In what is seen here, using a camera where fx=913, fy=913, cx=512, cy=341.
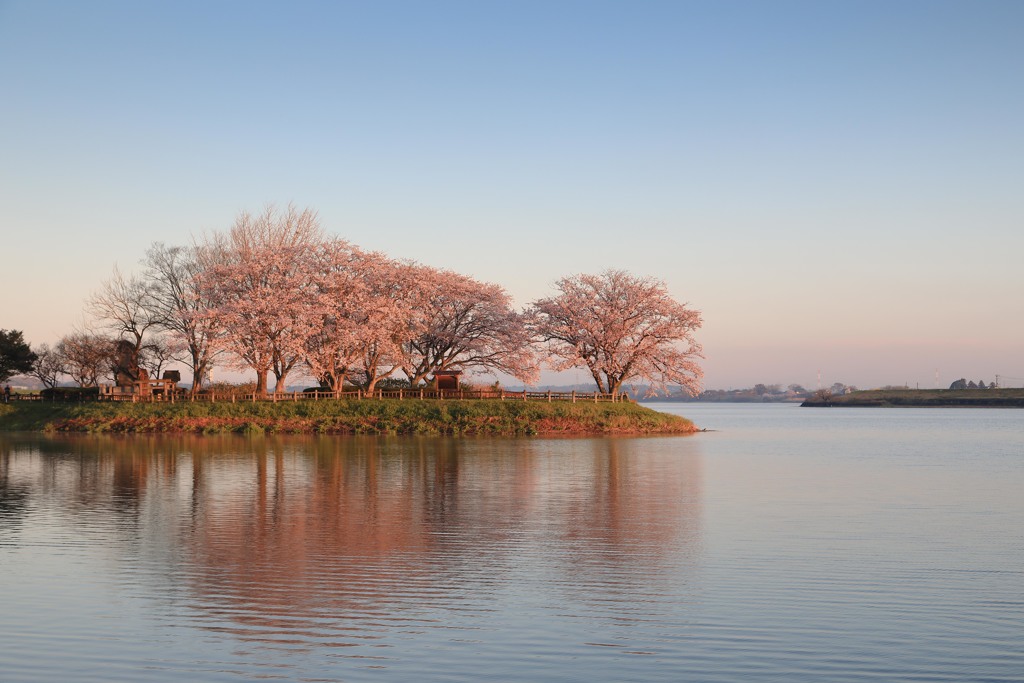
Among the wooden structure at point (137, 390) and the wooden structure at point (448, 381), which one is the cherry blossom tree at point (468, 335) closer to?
the wooden structure at point (448, 381)

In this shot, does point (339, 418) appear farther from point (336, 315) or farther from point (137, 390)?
point (137, 390)

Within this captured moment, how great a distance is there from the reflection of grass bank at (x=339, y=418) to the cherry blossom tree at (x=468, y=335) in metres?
14.7

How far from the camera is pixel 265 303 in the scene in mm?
70688

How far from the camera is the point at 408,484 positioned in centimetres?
3116

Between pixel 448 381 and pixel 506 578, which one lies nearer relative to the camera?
pixel 506 578

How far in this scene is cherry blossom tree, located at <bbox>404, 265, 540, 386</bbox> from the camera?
83.4 metres

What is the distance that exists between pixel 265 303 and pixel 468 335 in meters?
20.8

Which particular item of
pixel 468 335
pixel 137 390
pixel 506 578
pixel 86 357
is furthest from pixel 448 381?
pixel 506 578

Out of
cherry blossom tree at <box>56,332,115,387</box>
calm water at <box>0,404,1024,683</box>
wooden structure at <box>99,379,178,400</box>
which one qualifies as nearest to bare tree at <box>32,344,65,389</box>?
cherry blossom tree at <box>56,332,115,387</box>

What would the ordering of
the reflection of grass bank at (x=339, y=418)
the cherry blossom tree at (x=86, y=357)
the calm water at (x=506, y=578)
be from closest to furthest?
the calm water at (x=506, y=578) < the reflection of grass bank at (x=339, y=418) < the cherry blossom tree at (x=86, y=357)

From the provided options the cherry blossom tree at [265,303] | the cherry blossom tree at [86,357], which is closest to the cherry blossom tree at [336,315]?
the cherry blossom tree at [265,303]

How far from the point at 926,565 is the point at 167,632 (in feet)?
44.7

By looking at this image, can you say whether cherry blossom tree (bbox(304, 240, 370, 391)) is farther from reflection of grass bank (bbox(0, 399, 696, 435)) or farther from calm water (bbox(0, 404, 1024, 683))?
calm water (bbox(0, 404, 1024, 683))

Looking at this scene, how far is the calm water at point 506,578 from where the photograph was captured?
11.4m
